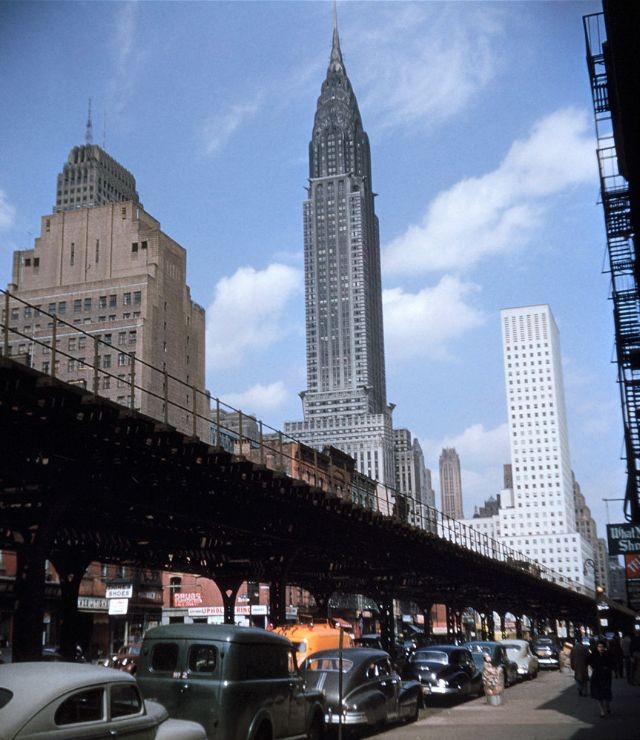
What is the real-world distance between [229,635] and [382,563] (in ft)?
114

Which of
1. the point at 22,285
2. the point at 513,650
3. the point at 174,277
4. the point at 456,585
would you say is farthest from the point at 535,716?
the point at 22,285

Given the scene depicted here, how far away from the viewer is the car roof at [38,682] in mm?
8750

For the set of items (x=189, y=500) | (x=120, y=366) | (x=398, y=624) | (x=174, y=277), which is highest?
(x=174, y=277)

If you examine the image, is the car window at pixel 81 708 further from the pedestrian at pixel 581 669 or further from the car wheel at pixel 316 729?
the pedestrian at pixel 581 669

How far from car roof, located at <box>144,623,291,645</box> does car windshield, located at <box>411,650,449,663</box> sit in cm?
1428

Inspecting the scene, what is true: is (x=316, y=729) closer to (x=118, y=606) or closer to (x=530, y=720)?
(x=530, y=720)

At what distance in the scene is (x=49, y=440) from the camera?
773 inches

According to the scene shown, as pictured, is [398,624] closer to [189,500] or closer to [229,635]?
[189,500]

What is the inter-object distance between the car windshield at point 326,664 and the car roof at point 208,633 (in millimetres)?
5528

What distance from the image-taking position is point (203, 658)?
13414 mm

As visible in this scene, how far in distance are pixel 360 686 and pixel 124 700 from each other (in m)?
10.2

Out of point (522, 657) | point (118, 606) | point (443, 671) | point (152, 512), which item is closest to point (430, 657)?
point (443, 671)

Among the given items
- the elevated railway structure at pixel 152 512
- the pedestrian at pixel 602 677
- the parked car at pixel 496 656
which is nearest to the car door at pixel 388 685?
the pedestrian at pixel 602 677

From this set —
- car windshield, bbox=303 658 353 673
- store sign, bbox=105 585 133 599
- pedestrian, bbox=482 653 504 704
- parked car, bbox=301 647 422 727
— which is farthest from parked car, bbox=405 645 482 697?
store sign, bbox=105 585 133 599
